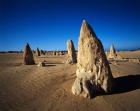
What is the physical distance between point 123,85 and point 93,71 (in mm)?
2625

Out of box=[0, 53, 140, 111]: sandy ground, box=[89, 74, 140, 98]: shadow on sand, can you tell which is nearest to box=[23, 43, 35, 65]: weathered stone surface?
box=[0, 53, 140, 111]: sandy ground

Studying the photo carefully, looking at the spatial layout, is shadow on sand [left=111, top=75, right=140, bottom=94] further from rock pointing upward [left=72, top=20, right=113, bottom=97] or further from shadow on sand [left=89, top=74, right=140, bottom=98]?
rock pointing upward [left=72, top=20, right=113, bottom=97]

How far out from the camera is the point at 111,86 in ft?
33.2

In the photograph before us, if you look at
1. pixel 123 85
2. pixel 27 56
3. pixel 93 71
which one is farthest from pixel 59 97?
pixel 27 56

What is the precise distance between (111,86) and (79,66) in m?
2.24

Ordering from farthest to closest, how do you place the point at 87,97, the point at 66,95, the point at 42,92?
the point at 42,92 → the point at 66,95 → the point at 87,97

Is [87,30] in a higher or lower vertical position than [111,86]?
higher

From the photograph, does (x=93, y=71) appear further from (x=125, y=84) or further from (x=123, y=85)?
(x=125, y=84)

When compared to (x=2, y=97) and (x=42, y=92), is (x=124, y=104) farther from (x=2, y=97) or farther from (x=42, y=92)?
(x=2, y=97)

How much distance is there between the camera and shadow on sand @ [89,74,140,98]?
973 centimetres

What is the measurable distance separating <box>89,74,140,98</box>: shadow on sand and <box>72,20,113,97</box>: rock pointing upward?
0.24 meters

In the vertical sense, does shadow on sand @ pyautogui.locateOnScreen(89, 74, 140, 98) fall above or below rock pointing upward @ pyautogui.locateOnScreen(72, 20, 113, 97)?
below

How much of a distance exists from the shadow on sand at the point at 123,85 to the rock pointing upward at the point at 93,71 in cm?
24

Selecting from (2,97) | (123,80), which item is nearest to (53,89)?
(2,97)
